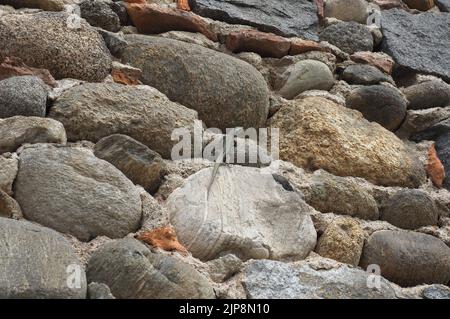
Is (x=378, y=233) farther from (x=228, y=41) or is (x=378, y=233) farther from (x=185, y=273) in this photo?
(x=228, y=41)

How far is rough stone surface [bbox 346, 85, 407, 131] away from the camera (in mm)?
2133

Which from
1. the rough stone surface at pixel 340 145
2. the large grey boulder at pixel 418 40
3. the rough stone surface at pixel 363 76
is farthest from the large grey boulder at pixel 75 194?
the large grey boulder at pixel 418 40

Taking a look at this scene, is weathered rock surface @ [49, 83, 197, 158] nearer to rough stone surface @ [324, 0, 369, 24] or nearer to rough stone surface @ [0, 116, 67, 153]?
rough stone surface @ [0, 116, 67, 153]

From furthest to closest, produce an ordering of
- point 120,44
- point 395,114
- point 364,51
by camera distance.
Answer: point 364,51 → point 395,114 → point 120,44

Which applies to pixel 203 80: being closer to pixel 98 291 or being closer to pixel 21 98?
pixel 21 98

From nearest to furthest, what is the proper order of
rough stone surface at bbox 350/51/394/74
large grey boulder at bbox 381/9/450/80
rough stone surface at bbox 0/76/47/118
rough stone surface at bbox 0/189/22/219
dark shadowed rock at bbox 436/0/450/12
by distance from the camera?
rough stone surface at bbox 0/189/22/219, rough stone surface at bbox 0/76/47/118, rough stone surface at bbox 350/51/394/74, large grey boulder at bbox 381/9/450/80, dark shadowed rock at bbox 436/0/450/12

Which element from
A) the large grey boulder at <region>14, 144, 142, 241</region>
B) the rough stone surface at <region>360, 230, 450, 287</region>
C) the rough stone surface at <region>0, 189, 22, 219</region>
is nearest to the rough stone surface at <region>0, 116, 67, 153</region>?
the large grey boulder at <region>14, 144, 142, 241</region>

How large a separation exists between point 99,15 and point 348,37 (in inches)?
36.4

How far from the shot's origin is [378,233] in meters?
1.66

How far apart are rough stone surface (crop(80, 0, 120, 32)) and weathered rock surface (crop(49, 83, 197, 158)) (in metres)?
0.35


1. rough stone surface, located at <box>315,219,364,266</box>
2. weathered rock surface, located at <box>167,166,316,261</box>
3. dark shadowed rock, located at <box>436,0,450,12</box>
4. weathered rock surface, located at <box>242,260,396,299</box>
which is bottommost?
rough stone surface, located at <box>315,219,364,266</box>

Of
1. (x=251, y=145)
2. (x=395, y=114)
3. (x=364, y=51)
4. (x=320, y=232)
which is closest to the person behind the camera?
(x=320, y=232)
